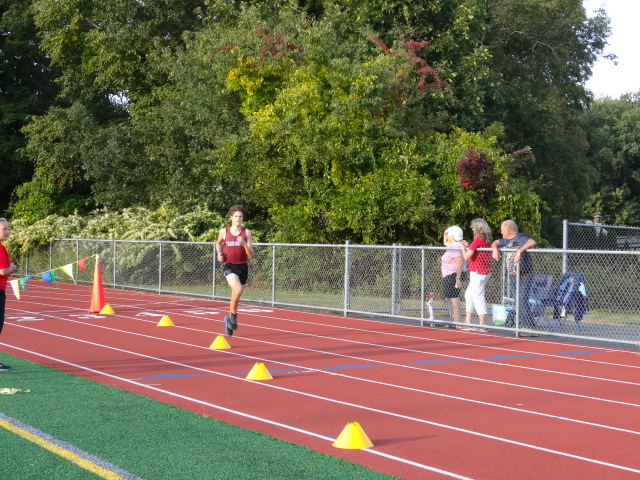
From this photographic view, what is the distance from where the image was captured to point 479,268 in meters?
13.5

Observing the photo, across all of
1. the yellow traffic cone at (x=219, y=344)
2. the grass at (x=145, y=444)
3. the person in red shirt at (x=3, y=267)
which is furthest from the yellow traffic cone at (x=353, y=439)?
the yellow traffic cone at (x=219, y=344)

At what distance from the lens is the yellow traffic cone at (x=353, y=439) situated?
5824 millimetres

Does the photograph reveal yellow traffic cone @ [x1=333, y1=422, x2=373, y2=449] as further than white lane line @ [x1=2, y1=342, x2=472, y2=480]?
Yes

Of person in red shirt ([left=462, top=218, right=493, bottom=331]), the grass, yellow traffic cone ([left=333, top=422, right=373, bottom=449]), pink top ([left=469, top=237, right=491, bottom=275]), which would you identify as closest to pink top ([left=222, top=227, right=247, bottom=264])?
person in red shirt ([left=462, top=218, right=493, bottom=331])

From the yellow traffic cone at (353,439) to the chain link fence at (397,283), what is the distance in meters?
6.54

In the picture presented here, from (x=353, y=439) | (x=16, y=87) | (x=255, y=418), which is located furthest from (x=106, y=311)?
(x=16, y=87)

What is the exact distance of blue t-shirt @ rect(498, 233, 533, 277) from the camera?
42.9ft

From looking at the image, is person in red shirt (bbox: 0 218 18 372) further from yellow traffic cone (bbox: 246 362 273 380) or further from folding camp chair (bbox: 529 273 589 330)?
folding camp chair (bbox: 529 273 589 330)

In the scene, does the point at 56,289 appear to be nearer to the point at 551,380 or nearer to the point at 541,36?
the point at 551,380

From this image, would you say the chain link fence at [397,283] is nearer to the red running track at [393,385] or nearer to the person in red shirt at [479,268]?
the person in red shirt at [479,268]

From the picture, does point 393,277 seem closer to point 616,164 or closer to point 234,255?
point 234,255

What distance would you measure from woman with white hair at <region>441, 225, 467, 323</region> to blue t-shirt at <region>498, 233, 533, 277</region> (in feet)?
2.98

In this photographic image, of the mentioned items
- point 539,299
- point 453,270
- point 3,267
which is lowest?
point 539,299

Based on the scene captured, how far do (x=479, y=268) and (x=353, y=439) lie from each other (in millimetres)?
8135
